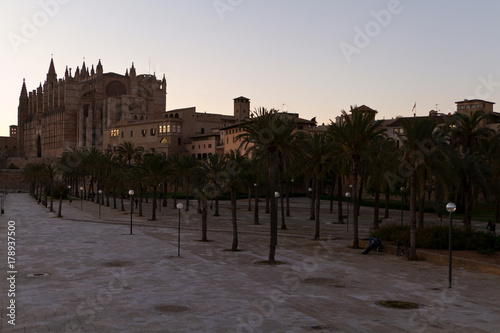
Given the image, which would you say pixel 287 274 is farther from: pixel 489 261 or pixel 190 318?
pixel 489 261

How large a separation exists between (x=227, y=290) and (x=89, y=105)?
455 ft

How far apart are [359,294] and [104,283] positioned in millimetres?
9283

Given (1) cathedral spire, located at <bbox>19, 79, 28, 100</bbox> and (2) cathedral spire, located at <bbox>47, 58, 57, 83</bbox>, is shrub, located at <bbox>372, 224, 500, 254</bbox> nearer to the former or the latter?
(2) cathedral spire, located at <bbox>47, 58, 57, 83</bbox>

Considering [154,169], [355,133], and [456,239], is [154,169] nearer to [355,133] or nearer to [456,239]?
[355,133]

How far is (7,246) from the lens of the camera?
28.0m

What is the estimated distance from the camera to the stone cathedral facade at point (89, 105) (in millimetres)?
134125

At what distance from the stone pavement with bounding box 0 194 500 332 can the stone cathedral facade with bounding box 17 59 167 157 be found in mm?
102628

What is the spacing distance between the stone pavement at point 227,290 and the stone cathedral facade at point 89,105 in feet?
337

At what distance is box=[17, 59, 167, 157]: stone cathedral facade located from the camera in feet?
440

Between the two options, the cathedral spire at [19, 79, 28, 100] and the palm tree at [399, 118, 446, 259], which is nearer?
the palm tree at [399, 118, 446, 259]

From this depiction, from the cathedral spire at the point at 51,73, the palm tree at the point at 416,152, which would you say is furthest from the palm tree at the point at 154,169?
the cathedral spire at the point at 51,73

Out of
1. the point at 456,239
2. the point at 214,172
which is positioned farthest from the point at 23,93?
the point at 456,239

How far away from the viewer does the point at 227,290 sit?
17.4 m

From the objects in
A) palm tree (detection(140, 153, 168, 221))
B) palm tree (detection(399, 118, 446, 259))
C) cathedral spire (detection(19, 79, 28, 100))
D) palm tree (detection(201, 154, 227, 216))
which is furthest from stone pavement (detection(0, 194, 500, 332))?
cathedral spire (detection(19, 79, 28, 100))
